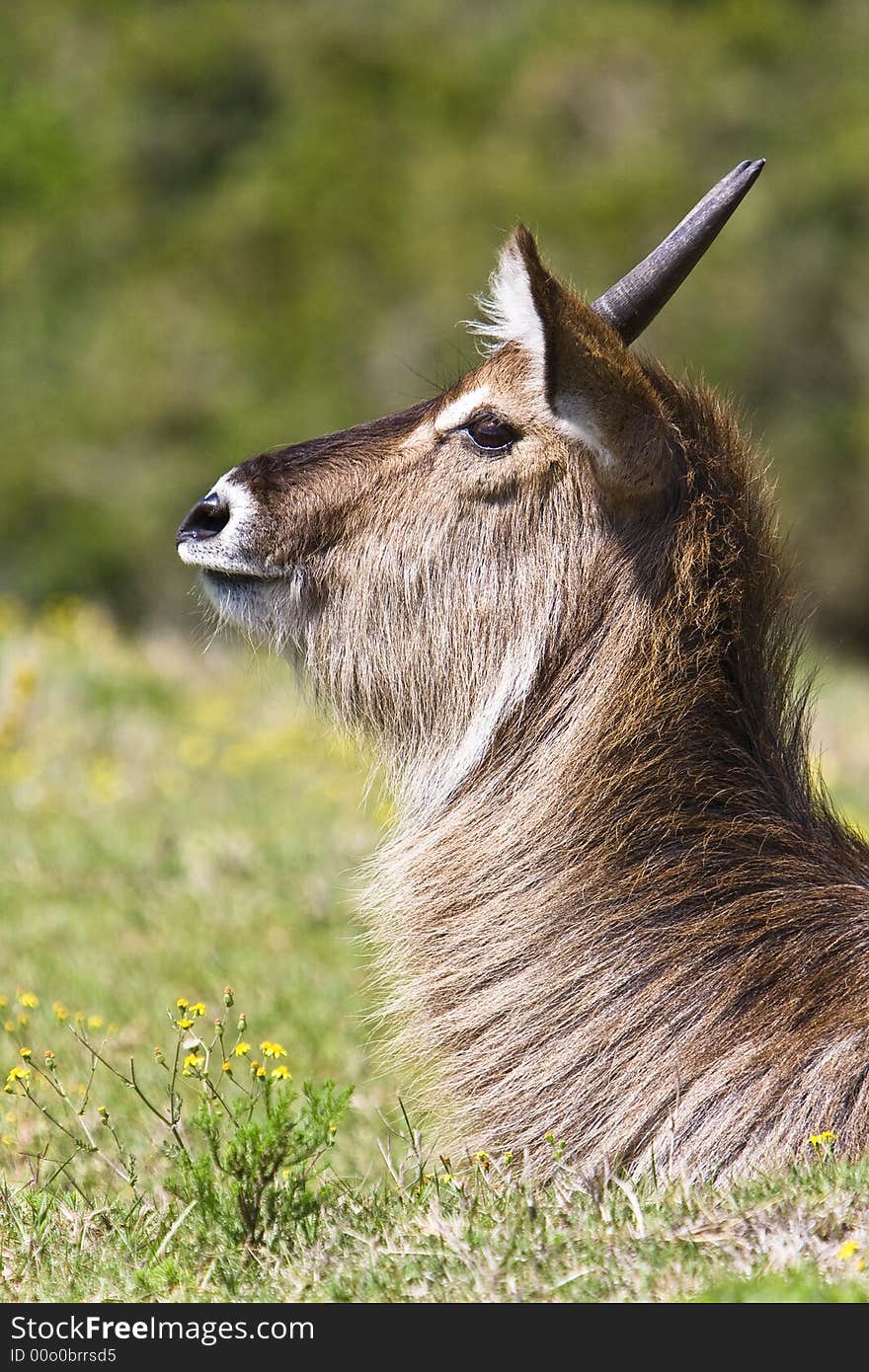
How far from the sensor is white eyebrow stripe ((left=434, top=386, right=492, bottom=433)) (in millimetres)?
3936

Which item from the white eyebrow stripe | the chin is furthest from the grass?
the white eyebrow stripe

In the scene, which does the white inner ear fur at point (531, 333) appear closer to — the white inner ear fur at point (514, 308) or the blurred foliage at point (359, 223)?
the white inner ear fur at point (514, 308)

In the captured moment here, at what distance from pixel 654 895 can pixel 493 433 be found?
1.12 meters

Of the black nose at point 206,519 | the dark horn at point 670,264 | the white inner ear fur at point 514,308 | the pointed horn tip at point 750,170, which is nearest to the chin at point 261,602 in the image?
the black nose at point 206,519

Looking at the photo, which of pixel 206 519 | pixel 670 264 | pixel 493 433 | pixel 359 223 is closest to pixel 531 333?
pixel 493 433

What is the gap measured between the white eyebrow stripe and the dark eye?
3 centimetres

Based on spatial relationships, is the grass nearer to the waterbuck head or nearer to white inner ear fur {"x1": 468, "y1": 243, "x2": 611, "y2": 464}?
the waterbuck head

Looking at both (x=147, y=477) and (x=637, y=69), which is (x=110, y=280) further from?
(x=637, y=69)

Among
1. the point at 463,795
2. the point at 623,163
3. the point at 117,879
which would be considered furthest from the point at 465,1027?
the point at 623,163

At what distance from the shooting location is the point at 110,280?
104ft

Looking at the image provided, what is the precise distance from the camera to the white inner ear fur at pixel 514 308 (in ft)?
11.5

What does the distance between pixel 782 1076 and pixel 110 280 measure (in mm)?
30422

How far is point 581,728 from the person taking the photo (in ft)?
12.3

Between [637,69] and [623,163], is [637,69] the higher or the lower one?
the higher one
